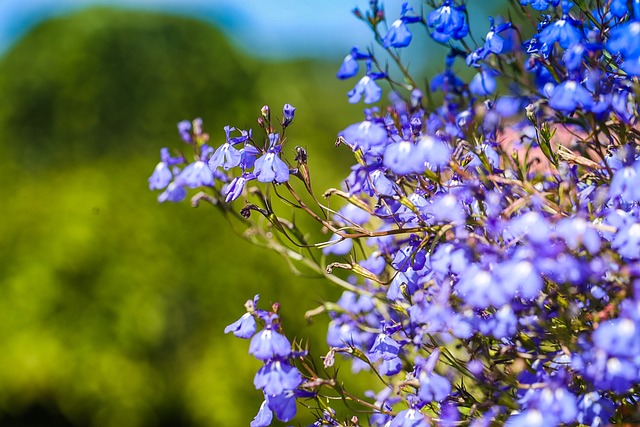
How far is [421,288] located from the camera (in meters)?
1.01

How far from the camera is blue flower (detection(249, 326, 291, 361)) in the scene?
88cm

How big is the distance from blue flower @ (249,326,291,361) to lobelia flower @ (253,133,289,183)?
0.22 meters

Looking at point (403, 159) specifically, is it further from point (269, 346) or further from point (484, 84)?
point (484, 84)

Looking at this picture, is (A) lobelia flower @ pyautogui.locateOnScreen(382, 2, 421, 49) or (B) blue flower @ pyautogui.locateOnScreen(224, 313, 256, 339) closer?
(B) blue flower @ pyautogui.locateOnScreen(224, 313, 256, 339)

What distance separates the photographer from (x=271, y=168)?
977mm

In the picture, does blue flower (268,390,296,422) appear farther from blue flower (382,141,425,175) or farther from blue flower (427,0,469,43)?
blue flower (427,0,469,43)

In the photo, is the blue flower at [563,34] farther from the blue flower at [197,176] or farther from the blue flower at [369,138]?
the blue flower at [197,176]

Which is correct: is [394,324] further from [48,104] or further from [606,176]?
[48,104]

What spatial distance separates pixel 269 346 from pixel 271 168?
0.86 feet

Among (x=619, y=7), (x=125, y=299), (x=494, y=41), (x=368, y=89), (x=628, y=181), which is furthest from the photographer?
(x=125, y=299)

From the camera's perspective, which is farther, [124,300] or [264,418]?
[124,300]

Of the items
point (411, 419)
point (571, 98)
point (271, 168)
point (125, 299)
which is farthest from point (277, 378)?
point (125, 299)

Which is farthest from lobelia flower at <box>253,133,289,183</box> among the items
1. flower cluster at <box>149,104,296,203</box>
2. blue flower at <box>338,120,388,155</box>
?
blue flower at <box>338,120,388,155</box>

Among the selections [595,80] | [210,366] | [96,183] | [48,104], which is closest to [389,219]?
[595,80]
